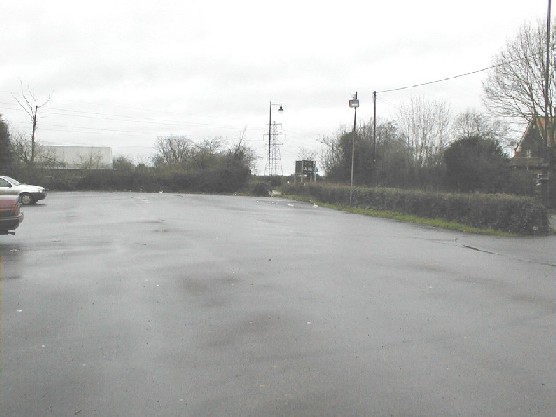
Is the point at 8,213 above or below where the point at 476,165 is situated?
below

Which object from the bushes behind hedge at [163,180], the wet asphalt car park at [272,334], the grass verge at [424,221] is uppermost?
the bushes behind hedge at [163,180]

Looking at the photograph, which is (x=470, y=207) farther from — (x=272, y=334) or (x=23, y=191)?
(x=23, y=191)

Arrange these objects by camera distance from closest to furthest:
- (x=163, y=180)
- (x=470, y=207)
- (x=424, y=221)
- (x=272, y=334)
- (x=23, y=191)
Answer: (x=272, y=334) < (x=470, y=207) < (x=424, y=221) < (x=23, y=191) < (x=163, y=180)

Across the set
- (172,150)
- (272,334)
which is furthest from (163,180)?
(272,334)

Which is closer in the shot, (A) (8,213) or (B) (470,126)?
(A) (8,213)

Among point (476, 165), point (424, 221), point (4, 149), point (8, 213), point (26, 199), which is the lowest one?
point (424, 221)

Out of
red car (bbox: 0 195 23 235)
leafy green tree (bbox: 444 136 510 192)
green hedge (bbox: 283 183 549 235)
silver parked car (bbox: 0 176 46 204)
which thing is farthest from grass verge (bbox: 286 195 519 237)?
silver parked car (bbox: 0 176 46 204)

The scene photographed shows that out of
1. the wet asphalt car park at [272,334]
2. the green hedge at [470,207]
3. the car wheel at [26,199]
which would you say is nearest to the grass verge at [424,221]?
the green hedge at [470,207]

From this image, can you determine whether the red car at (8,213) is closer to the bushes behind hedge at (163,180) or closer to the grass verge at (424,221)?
the grass verge at (424,221)

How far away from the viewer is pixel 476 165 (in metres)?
42.0

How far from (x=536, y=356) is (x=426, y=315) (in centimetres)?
160

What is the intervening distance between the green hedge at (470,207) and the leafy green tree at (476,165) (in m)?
16.0

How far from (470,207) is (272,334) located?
16128 millimetres

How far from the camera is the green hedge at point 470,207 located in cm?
1756
